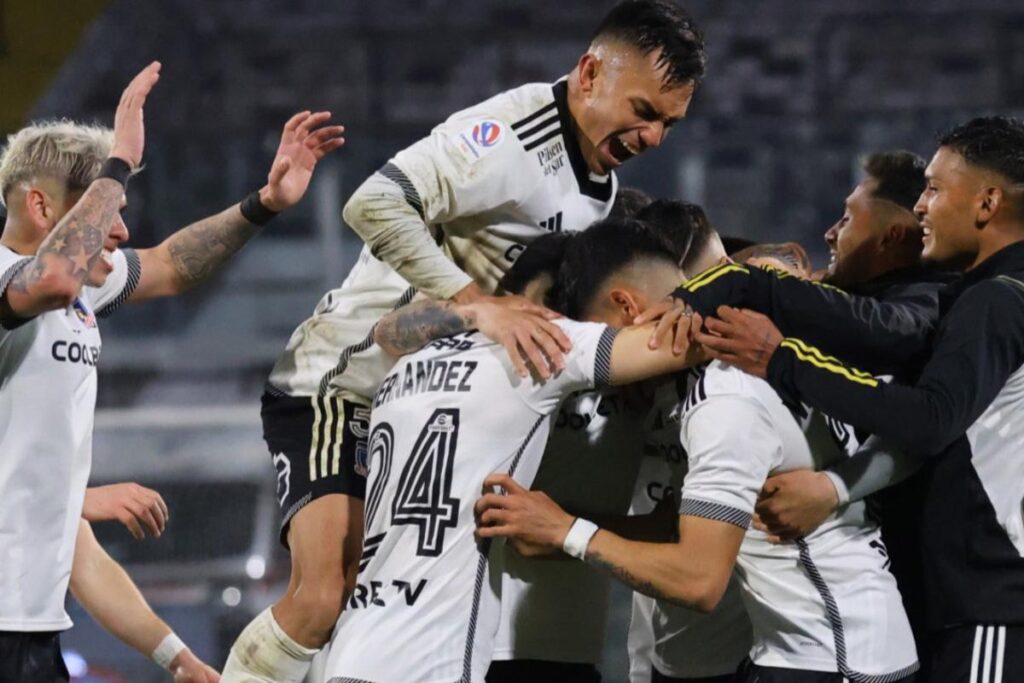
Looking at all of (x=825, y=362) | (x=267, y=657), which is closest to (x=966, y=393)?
(x=825, y=362)

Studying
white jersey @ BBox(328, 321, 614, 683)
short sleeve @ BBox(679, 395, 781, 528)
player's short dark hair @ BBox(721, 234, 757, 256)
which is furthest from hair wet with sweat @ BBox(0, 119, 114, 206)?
player's short dark hair @ BBox(721, 234, 757, 256)

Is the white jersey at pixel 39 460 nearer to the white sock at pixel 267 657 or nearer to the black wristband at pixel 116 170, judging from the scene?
the black wristband at pixel 116 170

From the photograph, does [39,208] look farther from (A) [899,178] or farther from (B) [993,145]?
(B) [993,145]

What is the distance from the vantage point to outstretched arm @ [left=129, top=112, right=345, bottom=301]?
3596mm

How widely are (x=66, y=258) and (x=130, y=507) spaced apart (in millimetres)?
797

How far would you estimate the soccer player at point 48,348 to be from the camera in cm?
292

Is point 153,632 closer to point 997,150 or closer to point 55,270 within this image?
point 55,270

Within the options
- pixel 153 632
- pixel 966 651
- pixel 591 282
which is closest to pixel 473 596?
pixel 591 282

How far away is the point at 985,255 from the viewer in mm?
2904

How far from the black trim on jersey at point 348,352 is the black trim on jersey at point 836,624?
1.13m

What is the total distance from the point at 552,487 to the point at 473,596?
53 cm

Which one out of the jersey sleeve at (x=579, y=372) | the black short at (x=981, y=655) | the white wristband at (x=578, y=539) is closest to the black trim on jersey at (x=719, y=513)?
the white wristband at (x=578, y=539)

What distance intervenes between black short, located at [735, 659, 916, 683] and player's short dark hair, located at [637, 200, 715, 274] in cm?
92

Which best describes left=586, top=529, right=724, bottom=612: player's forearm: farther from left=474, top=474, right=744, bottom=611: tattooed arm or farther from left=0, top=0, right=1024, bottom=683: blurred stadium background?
left=0, top=0, right=1024, bottom=683: blurred stadium background
